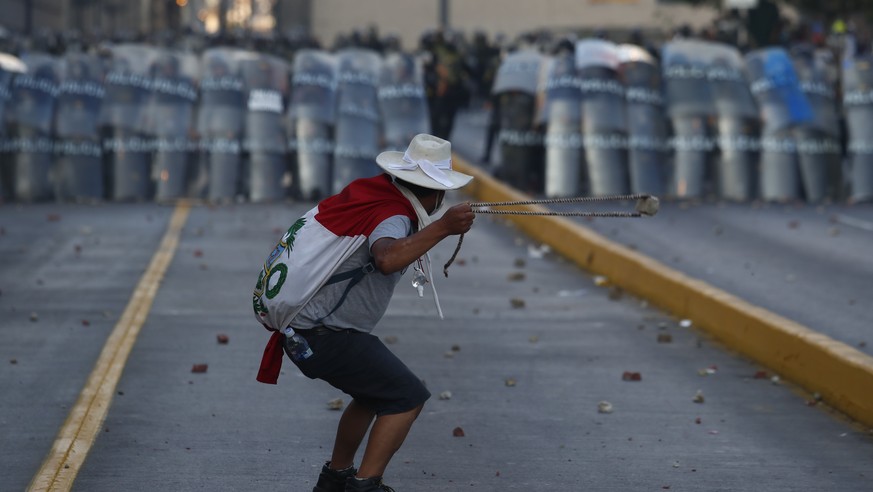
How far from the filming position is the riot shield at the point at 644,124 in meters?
21.7

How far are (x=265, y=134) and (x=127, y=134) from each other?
6.45 ft

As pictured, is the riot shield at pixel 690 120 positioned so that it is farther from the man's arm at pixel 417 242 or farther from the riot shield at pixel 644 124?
the man's arm at pixel 417 242

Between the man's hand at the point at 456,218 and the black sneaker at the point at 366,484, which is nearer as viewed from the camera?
the man's hand at the point at 456,218

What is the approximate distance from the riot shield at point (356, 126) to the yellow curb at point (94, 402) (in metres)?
8.70

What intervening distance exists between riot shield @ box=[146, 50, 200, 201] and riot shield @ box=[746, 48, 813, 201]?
26.7 ft

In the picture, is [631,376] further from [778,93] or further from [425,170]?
[778,93]

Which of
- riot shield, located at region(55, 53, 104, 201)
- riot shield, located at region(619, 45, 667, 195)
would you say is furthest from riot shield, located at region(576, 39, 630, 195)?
riot shield, located at region(55, 53, 104, 201)

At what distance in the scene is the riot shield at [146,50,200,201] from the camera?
21953 mm

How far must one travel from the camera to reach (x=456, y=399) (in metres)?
8.62

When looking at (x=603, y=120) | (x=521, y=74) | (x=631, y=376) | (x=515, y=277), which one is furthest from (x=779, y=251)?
(x=521, y=74)

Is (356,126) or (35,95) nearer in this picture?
(35,95)

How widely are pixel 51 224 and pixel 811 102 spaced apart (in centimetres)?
1068

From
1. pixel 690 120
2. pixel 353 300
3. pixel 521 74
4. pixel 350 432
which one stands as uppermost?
pixel 353 300

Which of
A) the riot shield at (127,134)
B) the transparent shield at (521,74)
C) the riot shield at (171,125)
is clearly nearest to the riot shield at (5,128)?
the riot shield at (127,134)
